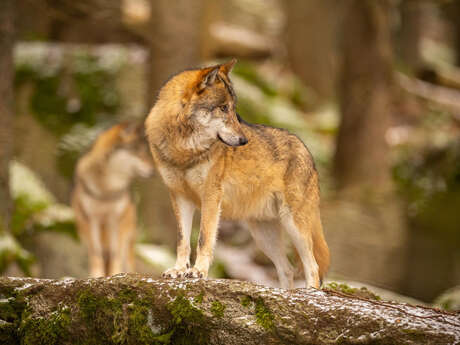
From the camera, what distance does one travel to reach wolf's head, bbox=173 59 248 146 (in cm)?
429


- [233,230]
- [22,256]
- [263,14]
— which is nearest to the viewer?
[22,256]

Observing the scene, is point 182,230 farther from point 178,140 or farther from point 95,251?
point 95,251

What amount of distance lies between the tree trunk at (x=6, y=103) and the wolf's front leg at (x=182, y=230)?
372 centimetres

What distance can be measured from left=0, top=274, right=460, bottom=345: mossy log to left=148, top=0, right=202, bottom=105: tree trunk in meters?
6.35

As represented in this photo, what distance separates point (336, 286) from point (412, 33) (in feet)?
68.1

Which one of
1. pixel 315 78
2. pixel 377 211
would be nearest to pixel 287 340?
pixel 377 211

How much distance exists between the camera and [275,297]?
3531mm

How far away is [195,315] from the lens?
348 centimetres

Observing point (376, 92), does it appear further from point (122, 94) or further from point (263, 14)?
point (263, 14)

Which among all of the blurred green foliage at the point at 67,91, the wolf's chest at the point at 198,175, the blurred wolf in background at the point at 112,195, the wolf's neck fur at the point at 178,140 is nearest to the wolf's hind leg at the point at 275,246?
the wolf's chest at the point at 198,175

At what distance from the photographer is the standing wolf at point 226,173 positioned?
14.2 feet

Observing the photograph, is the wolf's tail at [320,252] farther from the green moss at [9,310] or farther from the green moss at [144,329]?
the green moss at [9,310]

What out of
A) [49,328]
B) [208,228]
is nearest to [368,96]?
[208,228]

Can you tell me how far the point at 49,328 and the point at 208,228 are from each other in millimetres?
1410
